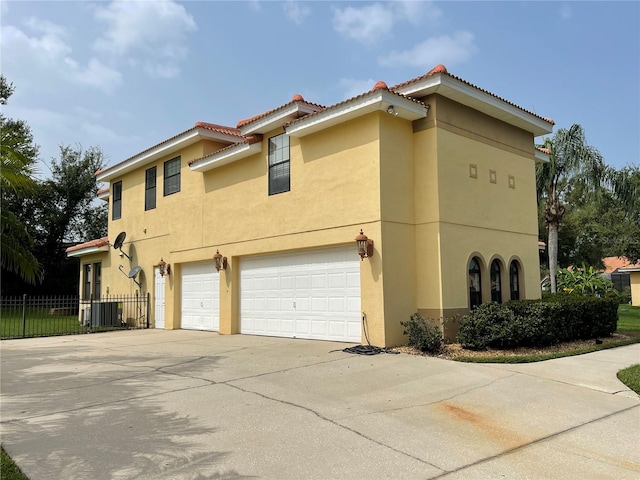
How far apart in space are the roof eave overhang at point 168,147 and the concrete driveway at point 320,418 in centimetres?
865

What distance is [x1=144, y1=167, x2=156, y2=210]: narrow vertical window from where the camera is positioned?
1958 cm

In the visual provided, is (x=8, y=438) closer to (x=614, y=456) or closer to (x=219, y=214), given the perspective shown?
(x=614, y=456)

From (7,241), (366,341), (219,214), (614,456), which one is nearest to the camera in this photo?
(614,456)

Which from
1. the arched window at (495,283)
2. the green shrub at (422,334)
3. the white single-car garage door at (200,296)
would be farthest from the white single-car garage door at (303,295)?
the arched window at (495,283)

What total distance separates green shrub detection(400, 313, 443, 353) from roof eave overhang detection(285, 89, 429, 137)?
15.3 ft

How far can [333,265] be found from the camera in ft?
41.1

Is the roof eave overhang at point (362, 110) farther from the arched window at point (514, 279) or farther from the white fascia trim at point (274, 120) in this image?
the arched window at point (514, 279)

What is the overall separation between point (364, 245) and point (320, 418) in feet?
18.4

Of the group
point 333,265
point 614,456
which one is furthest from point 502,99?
point 614,456

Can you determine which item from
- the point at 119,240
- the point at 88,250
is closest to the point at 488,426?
the point at 119,240

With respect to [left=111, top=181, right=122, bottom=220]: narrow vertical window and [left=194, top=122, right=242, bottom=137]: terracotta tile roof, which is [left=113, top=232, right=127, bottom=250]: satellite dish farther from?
[left=194, top=122, right=242, bottom=137]: terracotta tile roof

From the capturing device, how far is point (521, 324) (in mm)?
10539

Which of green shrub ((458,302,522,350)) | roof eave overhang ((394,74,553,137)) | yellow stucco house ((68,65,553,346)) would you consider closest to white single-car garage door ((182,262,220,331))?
yellow stucco house ((68,65,553,346))

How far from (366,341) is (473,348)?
231 cm
